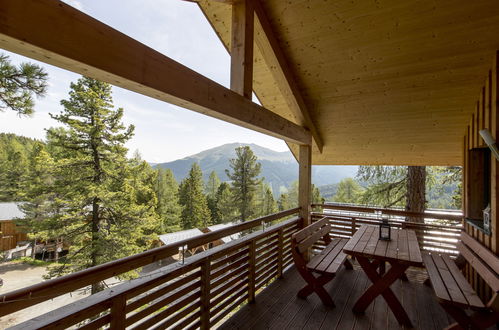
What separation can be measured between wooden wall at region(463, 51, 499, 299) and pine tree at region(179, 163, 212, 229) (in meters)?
20.2

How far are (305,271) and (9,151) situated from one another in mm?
24685

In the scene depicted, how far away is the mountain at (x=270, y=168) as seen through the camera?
89188mm

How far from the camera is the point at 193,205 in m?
22.2

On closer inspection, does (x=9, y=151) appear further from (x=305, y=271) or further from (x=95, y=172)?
(x=305, y=271)

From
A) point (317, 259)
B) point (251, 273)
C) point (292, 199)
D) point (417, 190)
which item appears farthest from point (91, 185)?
point (292, 199)

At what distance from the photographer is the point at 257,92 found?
4.42 m

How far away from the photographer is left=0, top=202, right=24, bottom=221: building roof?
619 inches

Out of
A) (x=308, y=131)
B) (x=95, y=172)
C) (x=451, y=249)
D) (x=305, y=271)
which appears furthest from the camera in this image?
(x=95, y=172)

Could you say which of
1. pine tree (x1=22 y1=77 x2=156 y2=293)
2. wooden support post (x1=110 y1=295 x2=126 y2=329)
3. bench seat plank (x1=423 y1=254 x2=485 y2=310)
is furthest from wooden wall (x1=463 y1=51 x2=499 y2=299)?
pine tree (x1=22 y1=77 x2=156 y2=293)

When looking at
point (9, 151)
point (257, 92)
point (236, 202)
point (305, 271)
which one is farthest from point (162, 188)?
point (305, 271)

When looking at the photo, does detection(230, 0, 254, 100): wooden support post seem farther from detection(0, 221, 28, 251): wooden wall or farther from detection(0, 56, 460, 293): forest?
detection(0, 221, 28, 251): wooden wall

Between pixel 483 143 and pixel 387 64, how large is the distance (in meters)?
1.58

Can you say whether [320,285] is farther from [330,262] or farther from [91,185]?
[91,185]

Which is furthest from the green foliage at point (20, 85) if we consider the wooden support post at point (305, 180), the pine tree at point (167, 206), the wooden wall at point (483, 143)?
the pine tree at point (167, 206)
